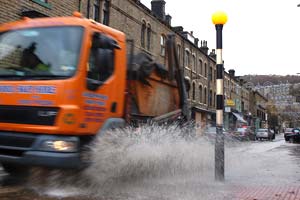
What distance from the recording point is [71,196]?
24.5 ft

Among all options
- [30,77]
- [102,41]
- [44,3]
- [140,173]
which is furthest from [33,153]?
[44,3]

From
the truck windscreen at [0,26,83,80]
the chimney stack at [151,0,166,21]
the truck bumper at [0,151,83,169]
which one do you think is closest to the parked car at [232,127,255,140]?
the chimney stack at [151,0,166,21]

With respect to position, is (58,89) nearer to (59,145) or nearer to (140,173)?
(59,145)

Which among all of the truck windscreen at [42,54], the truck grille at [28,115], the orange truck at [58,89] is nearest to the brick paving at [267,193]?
the orange truck at [58,89]

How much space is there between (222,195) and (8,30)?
4.84 meters

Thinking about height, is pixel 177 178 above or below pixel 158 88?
below

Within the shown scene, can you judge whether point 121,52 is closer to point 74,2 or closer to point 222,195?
point 222,195

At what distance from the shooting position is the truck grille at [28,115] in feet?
24.3

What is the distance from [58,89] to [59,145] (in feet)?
2.89

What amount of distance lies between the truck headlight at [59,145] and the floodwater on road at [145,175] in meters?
0.61

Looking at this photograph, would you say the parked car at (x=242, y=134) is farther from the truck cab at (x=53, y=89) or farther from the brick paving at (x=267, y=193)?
the truck cab at (x=53, y=89)

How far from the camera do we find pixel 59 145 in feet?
24.2

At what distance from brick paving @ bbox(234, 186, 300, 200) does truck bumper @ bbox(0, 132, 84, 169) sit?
2.86 meters

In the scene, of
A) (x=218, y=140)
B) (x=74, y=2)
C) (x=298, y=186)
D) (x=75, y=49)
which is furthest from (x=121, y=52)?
(x=74, y=2)
